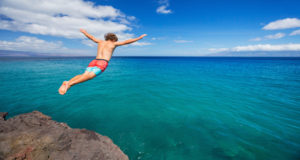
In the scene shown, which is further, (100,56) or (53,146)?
(100,56)

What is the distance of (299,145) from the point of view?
241 inches

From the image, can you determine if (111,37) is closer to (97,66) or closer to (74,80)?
(97,66)

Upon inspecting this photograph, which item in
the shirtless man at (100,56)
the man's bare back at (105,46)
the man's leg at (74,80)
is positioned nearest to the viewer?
the man's leg at (74,80)

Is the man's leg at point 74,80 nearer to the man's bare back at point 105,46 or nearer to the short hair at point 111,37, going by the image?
the man's bare back at point 105,46

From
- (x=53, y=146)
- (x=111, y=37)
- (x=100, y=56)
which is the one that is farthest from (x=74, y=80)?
(x=111, y=37)

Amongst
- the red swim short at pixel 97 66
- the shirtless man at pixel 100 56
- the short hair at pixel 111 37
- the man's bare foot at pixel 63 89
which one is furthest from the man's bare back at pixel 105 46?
the man's bare foot at pixel 63 89

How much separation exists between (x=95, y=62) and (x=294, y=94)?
19.1 metres

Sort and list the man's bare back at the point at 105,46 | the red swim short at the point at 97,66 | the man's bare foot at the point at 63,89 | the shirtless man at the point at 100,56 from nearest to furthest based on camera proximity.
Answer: the man's bare foot at the point at 63,89, the shirtless man at the point at 100,56, the red swim short at the point at 97,66, the man's bare back at the point at 105,46

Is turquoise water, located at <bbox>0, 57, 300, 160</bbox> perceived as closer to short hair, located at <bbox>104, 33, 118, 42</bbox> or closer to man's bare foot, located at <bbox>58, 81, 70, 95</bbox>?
man's bare foot, located at <bbox>58, 81, 70, 95</bbox>

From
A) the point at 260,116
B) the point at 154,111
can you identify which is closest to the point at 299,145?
the point at 260,116

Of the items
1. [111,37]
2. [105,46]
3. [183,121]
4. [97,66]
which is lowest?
[183,121]

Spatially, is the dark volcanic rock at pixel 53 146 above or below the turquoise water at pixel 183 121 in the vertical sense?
above

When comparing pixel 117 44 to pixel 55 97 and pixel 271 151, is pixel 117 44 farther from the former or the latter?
pixel 55 97

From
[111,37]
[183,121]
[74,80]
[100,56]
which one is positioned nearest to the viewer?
[74,80]
